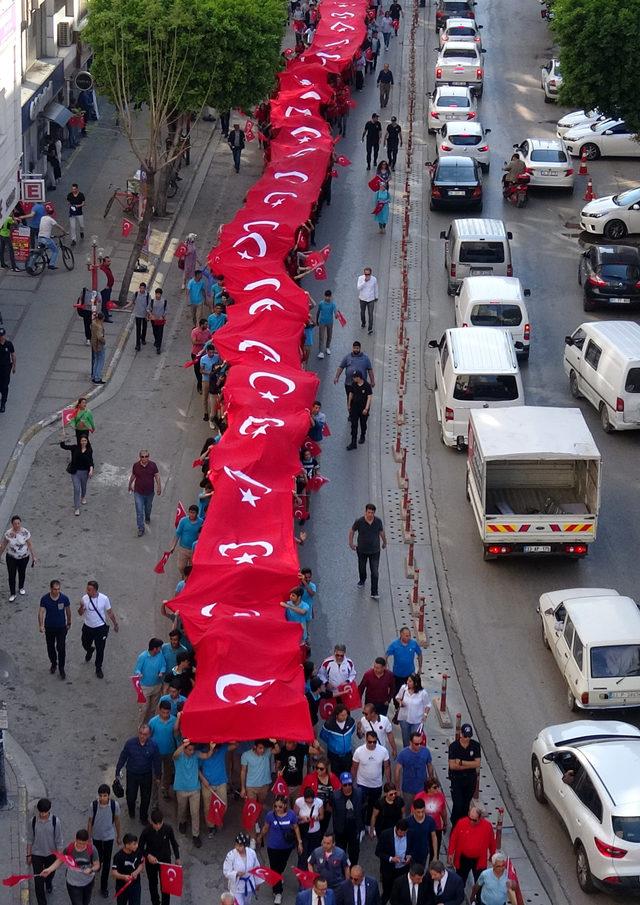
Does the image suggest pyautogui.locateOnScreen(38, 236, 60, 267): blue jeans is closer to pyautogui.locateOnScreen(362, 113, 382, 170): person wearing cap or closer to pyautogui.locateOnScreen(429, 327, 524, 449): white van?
pyautogui.locateOnScreen(362, 113, 382, 170): person wearing cap

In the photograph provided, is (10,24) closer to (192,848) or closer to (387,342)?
(387,342)

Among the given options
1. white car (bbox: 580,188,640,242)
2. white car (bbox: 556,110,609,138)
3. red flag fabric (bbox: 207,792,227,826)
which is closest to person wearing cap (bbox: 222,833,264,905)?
red flag fabric (bbox: 207,792,227,826)

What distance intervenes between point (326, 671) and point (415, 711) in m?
1.23

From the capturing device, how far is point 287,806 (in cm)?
1916

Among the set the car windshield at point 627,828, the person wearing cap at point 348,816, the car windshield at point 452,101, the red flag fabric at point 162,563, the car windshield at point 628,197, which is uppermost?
the car windshield at point 627,828

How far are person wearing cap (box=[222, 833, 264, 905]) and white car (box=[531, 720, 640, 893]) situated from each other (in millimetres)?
3915

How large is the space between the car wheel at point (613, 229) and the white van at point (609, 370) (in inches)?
357

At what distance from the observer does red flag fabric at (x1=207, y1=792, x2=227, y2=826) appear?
2002 cm

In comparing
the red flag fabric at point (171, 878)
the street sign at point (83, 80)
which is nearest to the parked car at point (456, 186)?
the street sign at point (83, 80)

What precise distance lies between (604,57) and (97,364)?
17078 mm

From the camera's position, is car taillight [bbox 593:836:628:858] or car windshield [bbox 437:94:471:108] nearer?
Result: car taillight [bbox 593:836:628:858]

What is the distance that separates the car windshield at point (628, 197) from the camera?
4231 cm

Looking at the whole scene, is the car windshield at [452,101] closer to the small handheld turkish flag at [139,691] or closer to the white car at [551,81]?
the white car at [551,81]

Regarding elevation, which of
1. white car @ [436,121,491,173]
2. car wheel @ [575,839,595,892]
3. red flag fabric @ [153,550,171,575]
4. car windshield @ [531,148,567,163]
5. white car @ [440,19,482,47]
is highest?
car wheel @ [575,839,595,892]
